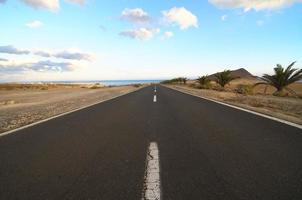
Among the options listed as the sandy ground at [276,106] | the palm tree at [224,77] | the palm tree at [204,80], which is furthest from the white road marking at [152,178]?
the palm tree at [204,80]

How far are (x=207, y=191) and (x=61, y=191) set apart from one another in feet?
5.98

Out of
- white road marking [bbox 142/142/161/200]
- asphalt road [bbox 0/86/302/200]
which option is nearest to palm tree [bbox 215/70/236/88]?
asphalt road [bbox 0/86/302/200]

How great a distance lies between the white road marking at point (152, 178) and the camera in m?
3.14

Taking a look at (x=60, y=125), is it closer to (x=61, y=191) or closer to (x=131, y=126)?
(x=131, y=126)

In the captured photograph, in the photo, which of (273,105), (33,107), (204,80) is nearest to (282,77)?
(273,105)

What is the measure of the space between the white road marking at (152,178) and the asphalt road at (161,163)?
66 mm

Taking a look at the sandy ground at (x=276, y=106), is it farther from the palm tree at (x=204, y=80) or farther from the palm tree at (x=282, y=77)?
the palm tree at (x=204, y=80)

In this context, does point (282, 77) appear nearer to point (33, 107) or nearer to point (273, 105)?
point (273, 105)

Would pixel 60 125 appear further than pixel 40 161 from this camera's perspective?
Yes

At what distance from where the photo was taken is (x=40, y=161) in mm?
4586

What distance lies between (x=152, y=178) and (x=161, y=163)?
2.17ft

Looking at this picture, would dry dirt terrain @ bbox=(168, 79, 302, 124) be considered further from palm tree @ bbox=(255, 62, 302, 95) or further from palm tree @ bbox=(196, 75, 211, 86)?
palm tree @ bbox=(196, 75, 211, 86)

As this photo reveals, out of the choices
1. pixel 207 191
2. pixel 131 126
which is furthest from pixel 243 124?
pixel 207 191

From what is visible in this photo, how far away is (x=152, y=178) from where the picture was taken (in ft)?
12.0
